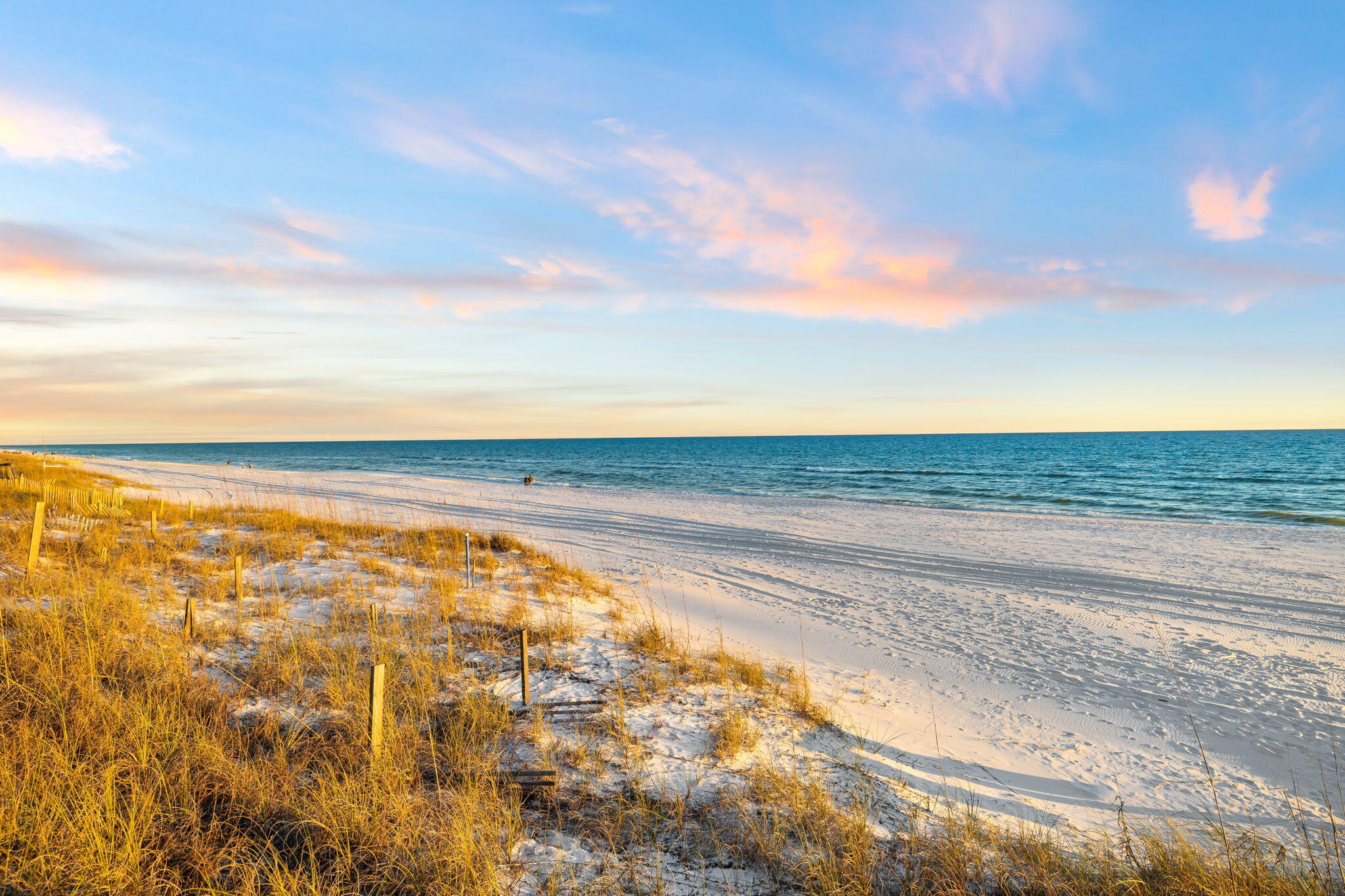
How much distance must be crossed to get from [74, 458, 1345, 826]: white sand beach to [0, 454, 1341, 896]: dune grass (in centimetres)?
99

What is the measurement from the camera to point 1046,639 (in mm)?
9727

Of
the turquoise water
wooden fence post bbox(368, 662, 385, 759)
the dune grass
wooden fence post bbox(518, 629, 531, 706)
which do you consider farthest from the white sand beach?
the turquoise water

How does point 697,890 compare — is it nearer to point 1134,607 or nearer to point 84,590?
point 84,590

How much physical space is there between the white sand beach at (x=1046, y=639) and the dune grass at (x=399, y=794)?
99 centimetres

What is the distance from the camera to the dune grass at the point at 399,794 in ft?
10.7

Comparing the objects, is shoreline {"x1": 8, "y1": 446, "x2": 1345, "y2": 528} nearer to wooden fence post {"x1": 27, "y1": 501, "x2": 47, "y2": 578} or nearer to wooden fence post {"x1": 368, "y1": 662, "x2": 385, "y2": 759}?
wooden fence post {"x1": 368, "y1": 662, "x2": 385, "y2": 759}

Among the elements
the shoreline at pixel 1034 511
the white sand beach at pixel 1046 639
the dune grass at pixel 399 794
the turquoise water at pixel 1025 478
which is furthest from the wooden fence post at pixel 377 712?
the turquoise water at pixel 1025 478

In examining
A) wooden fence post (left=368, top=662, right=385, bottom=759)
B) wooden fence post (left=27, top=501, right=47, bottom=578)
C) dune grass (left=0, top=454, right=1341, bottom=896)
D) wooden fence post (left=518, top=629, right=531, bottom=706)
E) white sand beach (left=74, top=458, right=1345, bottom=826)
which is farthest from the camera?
wooden fence post (left=27, top=501, right=47, bottom=578)

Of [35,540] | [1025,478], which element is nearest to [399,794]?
[35,540]

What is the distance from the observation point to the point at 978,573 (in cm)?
1416

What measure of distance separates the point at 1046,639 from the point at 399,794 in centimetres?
957

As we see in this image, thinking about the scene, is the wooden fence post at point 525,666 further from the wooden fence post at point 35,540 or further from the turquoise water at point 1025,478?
the turquoise water at point 1025,478

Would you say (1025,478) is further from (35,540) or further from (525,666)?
(35,540)

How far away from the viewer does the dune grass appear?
3273 mm
